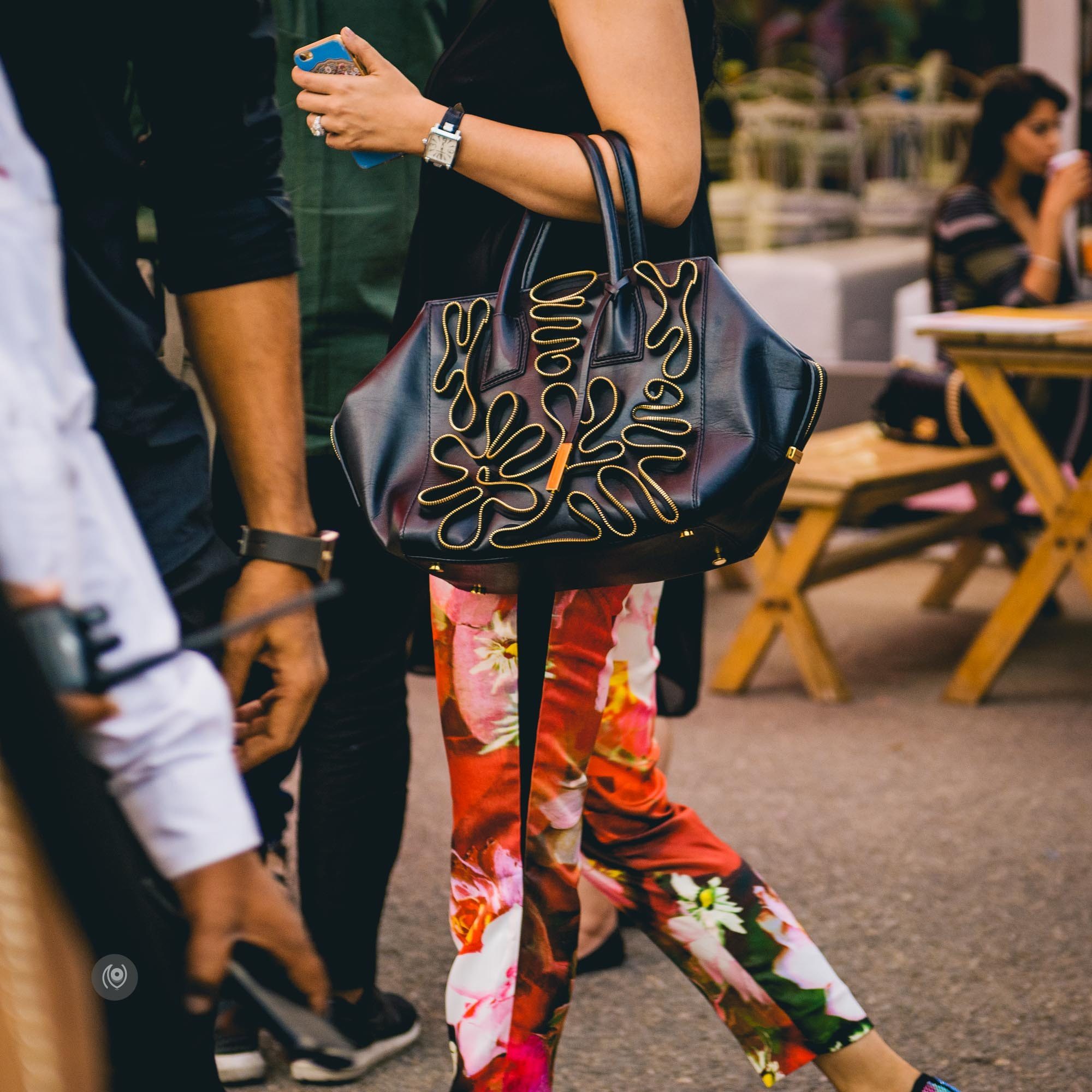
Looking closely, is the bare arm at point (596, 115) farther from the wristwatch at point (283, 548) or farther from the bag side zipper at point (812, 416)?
the wristwatch at point (283, 548)

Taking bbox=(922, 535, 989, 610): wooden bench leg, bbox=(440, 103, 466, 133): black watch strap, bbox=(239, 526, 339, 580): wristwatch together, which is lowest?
bbox=(922, 535, 989, 610): wooden bench leg

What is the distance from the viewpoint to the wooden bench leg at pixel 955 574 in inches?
185

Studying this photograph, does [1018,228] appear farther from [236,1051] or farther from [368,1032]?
[236,1051]

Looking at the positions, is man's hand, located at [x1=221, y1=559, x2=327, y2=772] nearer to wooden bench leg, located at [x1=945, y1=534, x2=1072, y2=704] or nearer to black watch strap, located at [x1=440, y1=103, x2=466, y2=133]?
black watch strap, located at [x1=440, y1=103, x2=466, y2=133]

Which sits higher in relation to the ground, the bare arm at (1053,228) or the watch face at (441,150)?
the watch face at (441,150)

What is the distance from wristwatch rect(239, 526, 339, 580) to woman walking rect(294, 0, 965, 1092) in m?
0.28

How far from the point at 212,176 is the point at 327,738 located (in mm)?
1075

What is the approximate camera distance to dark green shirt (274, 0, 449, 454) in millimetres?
2084

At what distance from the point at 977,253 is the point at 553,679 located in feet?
11.0

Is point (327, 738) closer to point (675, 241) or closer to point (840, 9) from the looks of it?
point (675, 241)

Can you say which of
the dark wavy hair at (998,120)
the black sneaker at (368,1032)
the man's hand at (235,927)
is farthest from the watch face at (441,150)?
the dark wavy hair at (998,120)

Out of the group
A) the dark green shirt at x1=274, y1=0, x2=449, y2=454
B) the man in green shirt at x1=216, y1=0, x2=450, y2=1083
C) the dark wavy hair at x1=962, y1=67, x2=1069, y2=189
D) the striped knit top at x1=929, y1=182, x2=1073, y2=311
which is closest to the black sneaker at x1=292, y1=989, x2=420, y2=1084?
the man in green shirt at x1=216, y1=0, x2=450, y2=1083

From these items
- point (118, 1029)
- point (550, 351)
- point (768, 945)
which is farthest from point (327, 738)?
point (118, 1029)

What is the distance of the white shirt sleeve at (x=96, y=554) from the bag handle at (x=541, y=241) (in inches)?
29.2
